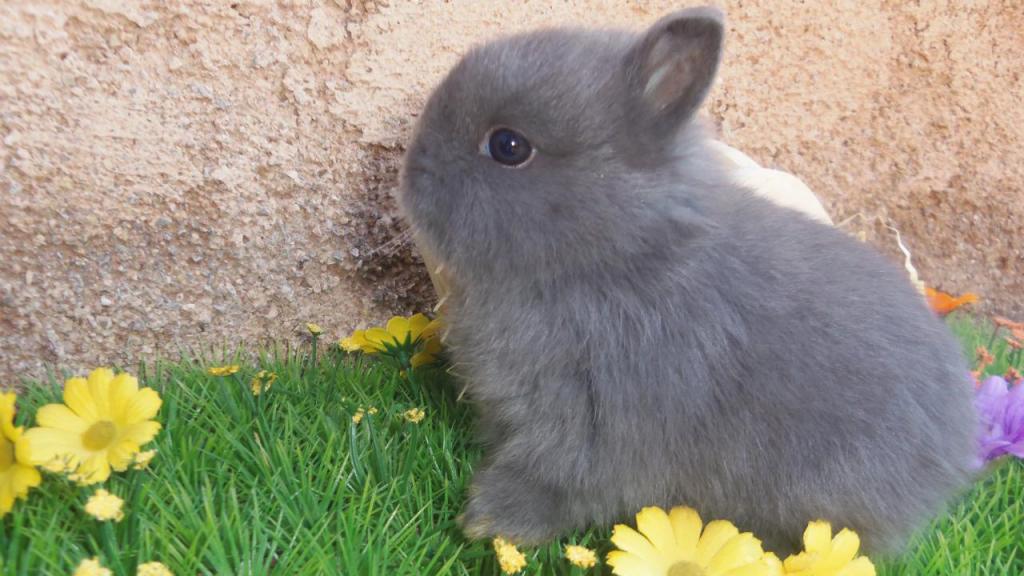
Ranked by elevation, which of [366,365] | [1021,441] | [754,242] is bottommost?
[366,365]

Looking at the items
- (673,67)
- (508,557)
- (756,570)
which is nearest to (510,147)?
(673,67)

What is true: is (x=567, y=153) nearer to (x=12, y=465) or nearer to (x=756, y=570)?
(x=756, y=570)

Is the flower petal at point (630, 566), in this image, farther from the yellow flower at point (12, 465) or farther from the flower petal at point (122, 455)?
the yellow flower at point (12, 465)

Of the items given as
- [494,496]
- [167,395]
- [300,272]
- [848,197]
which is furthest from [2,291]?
[848,197]

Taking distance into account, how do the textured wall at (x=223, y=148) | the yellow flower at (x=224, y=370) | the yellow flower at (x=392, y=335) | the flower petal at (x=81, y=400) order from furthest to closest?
the yellow flower at (x=392, y=335) → the yellow flower at (x=224, y=370) → the textured wall at (x=223, y=148) → the flower petal at (x=81, y=400)

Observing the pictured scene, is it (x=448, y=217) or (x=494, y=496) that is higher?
(x=448, y=217)

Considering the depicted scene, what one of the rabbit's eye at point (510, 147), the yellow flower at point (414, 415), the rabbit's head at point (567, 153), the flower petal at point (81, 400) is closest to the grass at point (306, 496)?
the yellow flower at point (414, 415)

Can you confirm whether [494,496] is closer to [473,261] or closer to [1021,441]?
[473,261]

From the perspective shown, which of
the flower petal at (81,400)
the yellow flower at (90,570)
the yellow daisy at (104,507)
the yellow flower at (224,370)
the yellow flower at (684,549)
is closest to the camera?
the yellow flower at (90,570)
